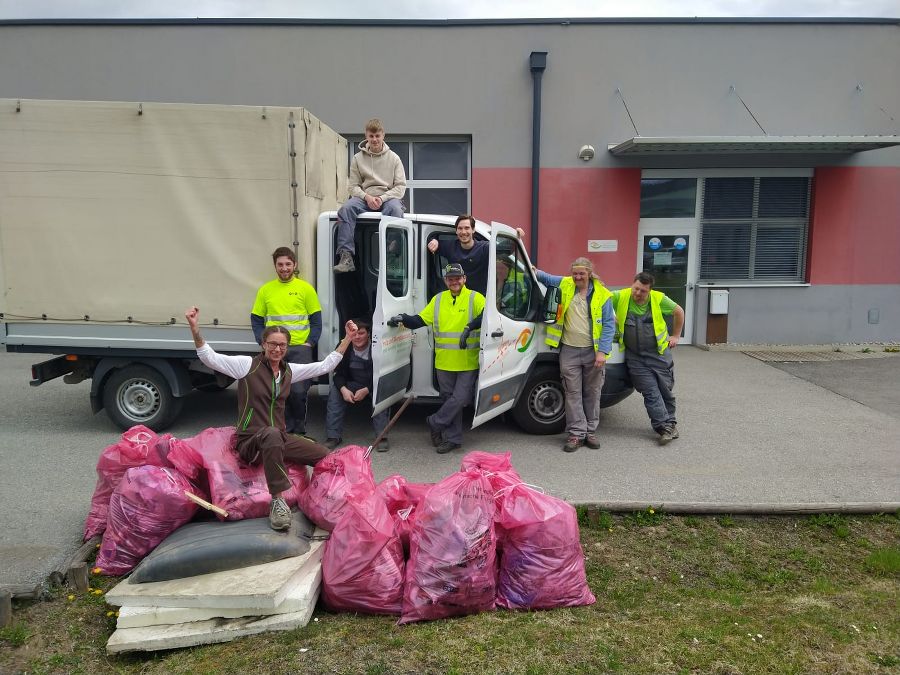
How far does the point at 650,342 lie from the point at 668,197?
21.5 feet

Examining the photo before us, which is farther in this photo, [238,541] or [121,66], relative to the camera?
[121,66]

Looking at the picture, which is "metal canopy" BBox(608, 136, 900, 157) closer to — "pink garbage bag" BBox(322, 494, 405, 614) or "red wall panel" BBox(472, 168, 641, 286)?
A: "red wall panel" BBox(472, 168, 641, 286)

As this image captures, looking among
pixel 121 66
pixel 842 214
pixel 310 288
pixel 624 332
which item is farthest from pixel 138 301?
pixel 842 214

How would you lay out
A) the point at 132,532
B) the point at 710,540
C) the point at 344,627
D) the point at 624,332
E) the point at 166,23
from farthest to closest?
the point at 166,23 → the point at 624,332 → the point at 710,540 → the point at 132,532 → the point at 344,627

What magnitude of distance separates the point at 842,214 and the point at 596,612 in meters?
11.1

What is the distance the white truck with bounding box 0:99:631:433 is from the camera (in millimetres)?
6094

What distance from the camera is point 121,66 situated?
37.8ft

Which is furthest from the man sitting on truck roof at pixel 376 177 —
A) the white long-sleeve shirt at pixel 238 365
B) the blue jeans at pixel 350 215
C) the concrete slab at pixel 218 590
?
the concrete slab at pixel 218 590

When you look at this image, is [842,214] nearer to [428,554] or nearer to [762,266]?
[762,266]

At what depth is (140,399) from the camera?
6.67 metres

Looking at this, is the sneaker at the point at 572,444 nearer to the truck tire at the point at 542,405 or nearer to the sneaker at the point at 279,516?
the truck tire at the point at 542,405

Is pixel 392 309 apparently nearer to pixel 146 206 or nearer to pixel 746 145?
pixel 146 206

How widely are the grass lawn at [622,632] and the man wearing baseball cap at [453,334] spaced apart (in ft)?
6.93

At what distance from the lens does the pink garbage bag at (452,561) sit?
11.7ft
